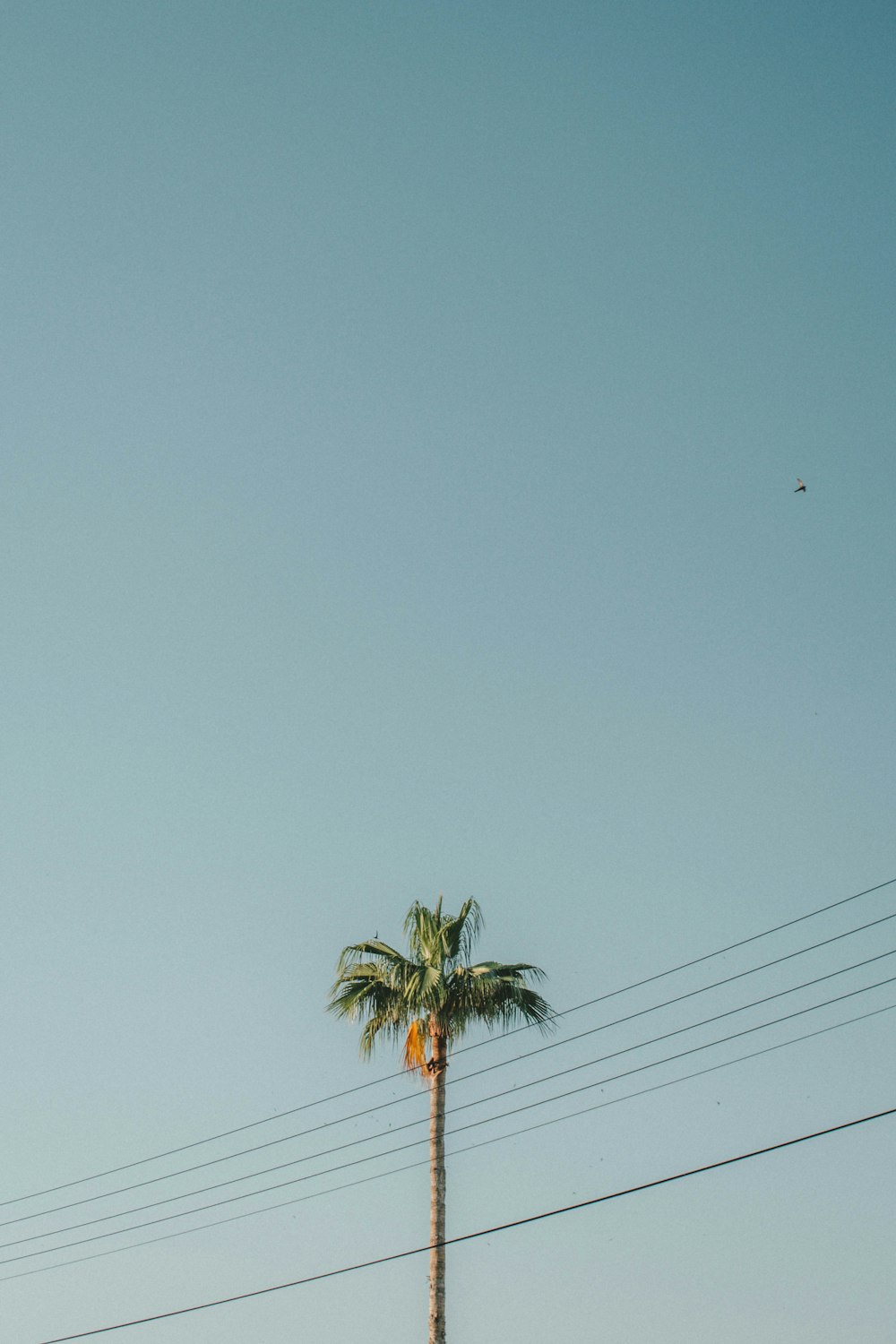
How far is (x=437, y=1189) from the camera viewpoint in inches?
1053

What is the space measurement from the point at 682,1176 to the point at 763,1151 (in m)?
1.60

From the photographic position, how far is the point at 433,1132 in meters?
27.3

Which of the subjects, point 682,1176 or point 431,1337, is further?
point 431,1337

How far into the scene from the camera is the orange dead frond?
2848 centimetres

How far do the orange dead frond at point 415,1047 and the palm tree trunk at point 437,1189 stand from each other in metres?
0.30

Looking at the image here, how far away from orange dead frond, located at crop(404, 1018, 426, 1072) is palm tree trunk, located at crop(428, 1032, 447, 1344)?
30 cm

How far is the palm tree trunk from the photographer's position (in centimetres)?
2569

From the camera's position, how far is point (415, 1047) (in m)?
28.6

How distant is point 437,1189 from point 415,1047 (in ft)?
9.93

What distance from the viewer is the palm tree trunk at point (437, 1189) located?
84.3 feet

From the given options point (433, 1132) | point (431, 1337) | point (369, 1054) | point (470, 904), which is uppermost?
point (470, 904)

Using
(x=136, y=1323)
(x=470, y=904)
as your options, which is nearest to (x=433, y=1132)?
(x=470, y=904)

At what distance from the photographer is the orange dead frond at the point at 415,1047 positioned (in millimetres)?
28484

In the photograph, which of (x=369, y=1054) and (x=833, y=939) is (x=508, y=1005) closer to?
(x=369, y=1054)
